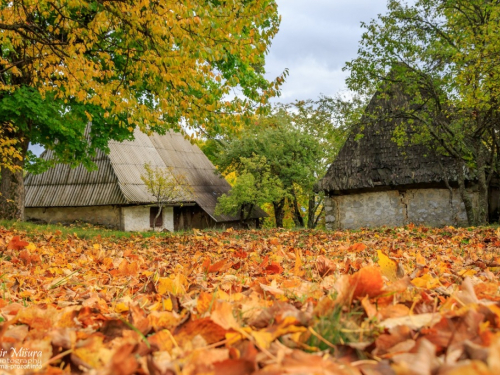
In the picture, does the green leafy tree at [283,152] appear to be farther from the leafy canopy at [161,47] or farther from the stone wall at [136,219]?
the leafy canopy at [161,47]

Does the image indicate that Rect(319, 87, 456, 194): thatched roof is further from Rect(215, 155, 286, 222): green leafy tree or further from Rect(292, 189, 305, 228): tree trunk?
Rect(292, 189, 305, 228): tree trunk

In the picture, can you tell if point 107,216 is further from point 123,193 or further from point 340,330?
point 340,330

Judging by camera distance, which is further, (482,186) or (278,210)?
(278,210)

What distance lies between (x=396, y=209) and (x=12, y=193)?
42.1ft

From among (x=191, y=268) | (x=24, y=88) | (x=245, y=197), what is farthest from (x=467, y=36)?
(x=245, y=197)

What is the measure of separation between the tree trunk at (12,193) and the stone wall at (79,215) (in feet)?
28.1

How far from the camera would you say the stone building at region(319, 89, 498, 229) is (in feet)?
44.9

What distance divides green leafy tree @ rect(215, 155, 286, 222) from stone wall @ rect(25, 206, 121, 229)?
5657 mm

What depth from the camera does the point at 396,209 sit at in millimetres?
14461

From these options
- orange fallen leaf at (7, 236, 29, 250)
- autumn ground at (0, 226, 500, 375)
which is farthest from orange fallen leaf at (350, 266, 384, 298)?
orange fallen leaf at (7, 236, 29, 250)

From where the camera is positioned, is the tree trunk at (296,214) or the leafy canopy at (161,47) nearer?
the leafy canopy at (161,47)

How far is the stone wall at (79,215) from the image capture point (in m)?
22.2

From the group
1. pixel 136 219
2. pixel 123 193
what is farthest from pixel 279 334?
pixel 136 219

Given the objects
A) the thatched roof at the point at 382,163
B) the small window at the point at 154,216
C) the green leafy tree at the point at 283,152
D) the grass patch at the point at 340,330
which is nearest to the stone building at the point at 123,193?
the small window at the point at 154,216
